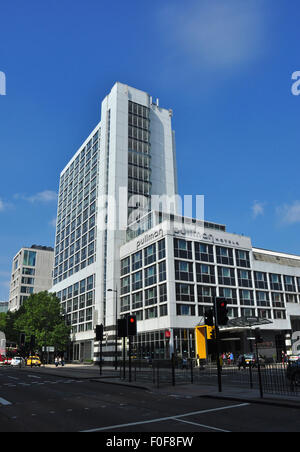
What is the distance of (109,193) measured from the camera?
7406 cm

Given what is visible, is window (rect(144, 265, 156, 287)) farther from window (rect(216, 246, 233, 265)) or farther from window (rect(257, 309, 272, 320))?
window (rect(257, 309, 272, 320))

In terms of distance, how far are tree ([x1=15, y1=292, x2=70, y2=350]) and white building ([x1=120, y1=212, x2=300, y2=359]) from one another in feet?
54.4

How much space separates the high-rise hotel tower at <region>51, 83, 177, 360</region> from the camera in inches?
2813

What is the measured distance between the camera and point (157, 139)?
8500 centimetres

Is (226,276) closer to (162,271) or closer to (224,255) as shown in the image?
(224,255)

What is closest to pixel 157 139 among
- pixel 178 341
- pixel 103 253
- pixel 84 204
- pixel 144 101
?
pixel 144 101

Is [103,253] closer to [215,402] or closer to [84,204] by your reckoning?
[84,204]

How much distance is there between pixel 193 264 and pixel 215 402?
1759 inches

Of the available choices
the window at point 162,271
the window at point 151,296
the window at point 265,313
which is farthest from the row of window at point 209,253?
the window at point 265,313

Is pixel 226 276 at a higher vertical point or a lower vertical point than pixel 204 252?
lower

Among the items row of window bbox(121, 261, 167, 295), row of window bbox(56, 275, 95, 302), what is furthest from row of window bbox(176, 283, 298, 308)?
row of window bbox(56, 275, 95, 302)

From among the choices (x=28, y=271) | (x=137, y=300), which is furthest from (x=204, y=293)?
(x=28, y=271)

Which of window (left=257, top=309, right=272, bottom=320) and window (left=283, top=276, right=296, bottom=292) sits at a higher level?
window (left=283, top=276, right=296, bottom=292)

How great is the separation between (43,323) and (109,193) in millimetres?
29654
